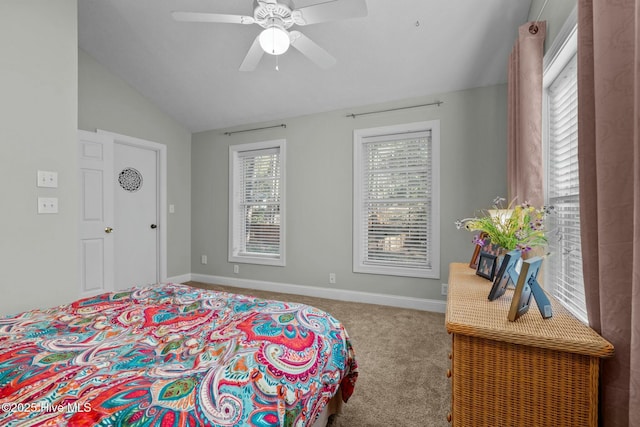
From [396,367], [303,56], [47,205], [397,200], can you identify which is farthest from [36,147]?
[397,200]

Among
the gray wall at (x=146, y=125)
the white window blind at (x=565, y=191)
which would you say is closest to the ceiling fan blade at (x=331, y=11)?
the white window blind at (x=565, y=191)

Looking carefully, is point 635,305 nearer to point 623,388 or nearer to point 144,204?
point 623,388

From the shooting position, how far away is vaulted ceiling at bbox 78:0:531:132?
271cm

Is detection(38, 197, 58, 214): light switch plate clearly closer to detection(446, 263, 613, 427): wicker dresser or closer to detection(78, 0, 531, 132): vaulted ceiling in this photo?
detection(78, 0, 531, 132): vaulted ceiling

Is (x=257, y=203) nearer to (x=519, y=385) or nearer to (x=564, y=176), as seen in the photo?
(x=564, y=176)

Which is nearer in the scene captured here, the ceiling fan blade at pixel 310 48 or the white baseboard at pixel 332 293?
the ceiling fan blade at pixel 310 48

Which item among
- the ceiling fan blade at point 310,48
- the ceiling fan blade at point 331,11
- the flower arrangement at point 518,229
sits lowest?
the flower arrangement at point 518,229

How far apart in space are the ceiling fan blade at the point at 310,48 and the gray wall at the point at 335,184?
1602 millimetres

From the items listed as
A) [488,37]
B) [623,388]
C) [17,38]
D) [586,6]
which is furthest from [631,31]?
[17,38]

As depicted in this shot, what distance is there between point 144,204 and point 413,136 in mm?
3801

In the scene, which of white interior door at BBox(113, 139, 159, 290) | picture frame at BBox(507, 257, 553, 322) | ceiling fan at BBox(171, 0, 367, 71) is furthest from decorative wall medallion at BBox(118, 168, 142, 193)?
picture frame at BBox(507, 257, 553, 322)

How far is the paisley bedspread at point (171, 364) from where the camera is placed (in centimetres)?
77

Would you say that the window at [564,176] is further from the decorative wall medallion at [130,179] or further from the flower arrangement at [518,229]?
the decorative wall medallion at [130,179]

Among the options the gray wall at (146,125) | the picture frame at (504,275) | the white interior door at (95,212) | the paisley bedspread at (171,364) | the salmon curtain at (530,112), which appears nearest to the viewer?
the paisley bedspread at (171,364)
